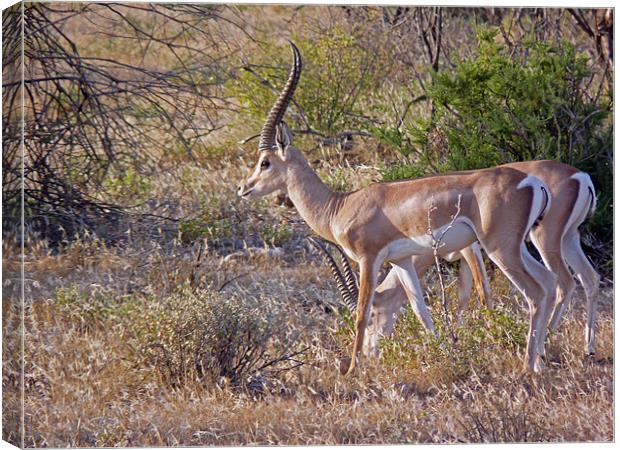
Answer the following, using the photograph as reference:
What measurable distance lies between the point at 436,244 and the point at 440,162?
1873mm

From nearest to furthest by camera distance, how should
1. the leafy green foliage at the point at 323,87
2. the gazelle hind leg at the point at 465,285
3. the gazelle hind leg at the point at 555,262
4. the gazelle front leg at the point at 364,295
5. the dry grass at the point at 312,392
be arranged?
1. the dry grass at the point at 312,392
2. the gazelle front leg at the point at 364,295
3. the gazelle hind leg at the point at 555,262
4. the gazelle hind leg at the point at 465,285
5. the leafy green foliage at the point at 323,87

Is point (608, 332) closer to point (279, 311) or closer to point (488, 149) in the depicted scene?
point (488, 149)

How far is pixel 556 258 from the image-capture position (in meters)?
6.54

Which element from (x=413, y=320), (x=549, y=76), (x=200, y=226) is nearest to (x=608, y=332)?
(x=413, y=320)

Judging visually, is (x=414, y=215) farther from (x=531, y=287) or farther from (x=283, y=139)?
(x=283, y=139)

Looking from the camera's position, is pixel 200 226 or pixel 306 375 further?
pixel 200 226

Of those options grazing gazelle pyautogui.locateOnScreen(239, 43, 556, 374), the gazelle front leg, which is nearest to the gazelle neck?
grazing gazelle pyautogui.locateOnScreen(239, 43, 556, 374)

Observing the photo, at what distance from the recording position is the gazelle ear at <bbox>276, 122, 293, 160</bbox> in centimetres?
639

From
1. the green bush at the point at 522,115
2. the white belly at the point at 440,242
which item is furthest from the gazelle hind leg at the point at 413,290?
the green bush at the point at 522,115

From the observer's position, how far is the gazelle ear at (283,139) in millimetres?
6387

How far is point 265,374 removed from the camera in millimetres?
6246

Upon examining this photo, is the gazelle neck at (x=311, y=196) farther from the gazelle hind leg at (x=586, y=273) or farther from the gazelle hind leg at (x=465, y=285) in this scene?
the gazelle hind leg at (x=586, y=273)

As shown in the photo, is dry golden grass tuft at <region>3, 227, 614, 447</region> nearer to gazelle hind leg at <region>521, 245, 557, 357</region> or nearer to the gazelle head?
gazelle hind leg at <region>521, 245, 557, 357</region>

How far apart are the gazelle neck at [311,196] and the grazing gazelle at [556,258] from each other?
0.78 ft
